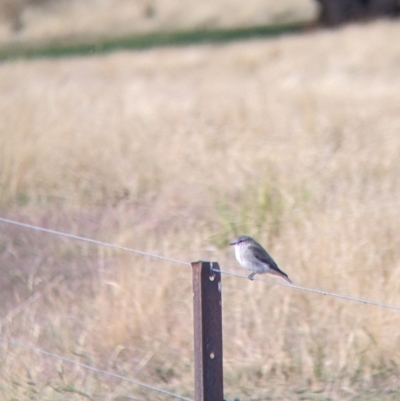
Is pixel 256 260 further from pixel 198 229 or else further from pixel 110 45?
pixel 110 45

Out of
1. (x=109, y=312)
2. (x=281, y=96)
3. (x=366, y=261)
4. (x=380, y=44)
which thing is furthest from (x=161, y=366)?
(x=380, y=44)

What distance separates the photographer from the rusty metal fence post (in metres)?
3.28

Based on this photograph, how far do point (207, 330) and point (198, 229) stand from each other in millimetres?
4217

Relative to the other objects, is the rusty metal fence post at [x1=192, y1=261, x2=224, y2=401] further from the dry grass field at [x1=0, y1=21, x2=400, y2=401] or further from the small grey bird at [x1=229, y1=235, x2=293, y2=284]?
the dry grass field at [x1=0, y1=21, x2=400, y2=401]

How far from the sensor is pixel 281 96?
1227 cm

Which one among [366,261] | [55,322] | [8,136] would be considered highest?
[8,136]

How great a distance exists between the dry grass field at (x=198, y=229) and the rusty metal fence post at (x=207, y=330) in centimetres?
171

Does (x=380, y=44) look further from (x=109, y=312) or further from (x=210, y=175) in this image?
(x=109, y=312)

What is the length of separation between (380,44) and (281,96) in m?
7.27

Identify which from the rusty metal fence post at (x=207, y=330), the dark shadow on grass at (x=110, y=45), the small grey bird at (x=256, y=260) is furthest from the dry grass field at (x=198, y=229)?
the dark shadow on grass at (x=110, y=45)

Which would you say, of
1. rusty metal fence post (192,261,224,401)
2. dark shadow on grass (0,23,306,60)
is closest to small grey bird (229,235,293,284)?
rusty metal fence post (192,261,224,401)

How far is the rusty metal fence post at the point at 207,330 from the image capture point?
328cm

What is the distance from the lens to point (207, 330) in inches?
130

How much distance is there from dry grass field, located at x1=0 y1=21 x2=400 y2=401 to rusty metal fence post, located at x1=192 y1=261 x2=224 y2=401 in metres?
1.71
